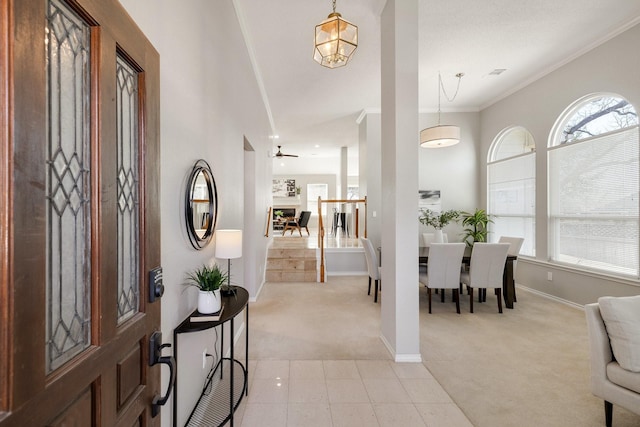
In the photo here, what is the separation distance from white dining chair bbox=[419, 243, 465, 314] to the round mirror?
2772mm

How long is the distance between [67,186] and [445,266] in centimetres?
389

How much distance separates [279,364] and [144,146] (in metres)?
Answer: 2.20

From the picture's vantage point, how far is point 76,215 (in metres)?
0.74

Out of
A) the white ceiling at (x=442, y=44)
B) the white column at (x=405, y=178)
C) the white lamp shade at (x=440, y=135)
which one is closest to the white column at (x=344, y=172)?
the white ceiling at (x=442, y=44)

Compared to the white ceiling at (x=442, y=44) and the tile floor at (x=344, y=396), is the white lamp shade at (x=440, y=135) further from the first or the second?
the tile floor at (x=344, y=396)

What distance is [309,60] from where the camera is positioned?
4094mm

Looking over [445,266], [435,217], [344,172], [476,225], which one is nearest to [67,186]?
[445,266]

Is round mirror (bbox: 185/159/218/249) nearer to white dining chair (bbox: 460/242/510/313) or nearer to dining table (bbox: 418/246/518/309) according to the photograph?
dining table (bbox: 418/246/518/309)

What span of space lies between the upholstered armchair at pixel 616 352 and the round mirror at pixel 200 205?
8.30 ft

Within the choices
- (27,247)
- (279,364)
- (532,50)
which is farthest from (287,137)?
(27,247)

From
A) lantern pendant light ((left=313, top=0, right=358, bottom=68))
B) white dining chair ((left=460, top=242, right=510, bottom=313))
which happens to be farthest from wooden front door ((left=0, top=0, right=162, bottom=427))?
white dining chair ((left=460, top=242, right=510, bottom=313))

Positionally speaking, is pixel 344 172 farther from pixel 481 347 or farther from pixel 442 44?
pixel 481 347

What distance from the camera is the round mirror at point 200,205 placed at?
1.77 metres

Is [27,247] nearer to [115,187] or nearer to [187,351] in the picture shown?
[115,187]
